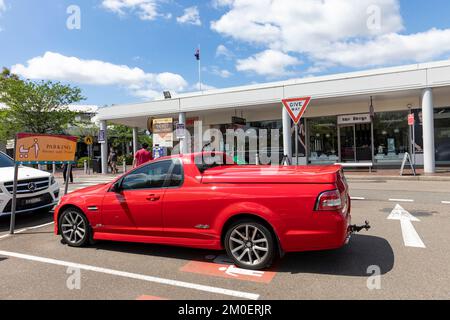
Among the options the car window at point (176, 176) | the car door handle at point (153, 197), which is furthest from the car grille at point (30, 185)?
the car window at point (176, 176)

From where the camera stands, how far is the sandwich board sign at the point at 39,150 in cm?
687

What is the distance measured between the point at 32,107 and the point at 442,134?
1276 inches

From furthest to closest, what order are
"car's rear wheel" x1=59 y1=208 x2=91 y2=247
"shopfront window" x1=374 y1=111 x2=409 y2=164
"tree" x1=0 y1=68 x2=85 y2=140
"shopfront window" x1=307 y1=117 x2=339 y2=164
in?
1. "tree" x1=0 y1=68 x2=85 y2=140
2. "shopfront window" x1=307 y1=117 x2=339 y2=164
3. "shopfront window" x1=374 y1=111 x2=409 y2=164
4. "car's rear wheel" x1=59 y1=208 x2=91 y2=247

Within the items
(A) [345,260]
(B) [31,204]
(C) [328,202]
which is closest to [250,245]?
(C) [328,202]

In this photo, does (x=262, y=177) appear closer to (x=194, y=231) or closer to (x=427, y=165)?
(x=194, y=231)

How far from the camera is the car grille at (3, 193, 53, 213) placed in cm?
717

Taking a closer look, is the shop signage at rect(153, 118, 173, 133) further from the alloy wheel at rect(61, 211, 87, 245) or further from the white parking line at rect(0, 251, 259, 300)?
the white parking line at rect(0, 251, 259, 300)

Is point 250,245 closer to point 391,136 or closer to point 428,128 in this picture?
point 428,128

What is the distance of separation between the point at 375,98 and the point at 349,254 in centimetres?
1597

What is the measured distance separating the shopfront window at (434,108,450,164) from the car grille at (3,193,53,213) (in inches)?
A: 800

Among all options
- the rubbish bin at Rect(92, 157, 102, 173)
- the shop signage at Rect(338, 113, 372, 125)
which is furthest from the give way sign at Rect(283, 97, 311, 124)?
the rubbish bin at Rect(92, 157, 102, 173)

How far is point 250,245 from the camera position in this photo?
4.44m

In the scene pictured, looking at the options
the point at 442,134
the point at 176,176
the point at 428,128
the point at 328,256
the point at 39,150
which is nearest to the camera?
the point at 328,256

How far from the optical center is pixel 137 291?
12.7 feet
